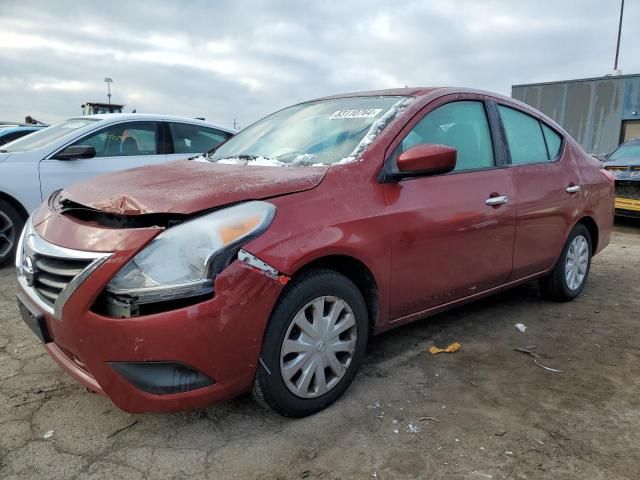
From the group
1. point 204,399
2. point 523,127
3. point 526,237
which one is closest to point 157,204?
point 204,399

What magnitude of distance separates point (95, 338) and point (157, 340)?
25 cm

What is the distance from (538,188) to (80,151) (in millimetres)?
4129

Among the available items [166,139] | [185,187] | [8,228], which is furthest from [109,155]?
→ [185,187]

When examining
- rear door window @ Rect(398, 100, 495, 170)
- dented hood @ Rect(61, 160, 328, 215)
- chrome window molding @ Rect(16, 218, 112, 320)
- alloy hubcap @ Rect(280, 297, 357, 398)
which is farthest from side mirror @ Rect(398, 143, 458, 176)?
chrome window molding @ Rect(16, 218, 112, 320)

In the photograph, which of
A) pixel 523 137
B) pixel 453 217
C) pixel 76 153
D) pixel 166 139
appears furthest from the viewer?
pixel 166 139

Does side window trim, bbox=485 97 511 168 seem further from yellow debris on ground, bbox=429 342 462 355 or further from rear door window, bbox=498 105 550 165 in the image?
yellow debris on ground, bbox=429 342 462 355

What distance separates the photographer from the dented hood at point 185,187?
2.11 metres

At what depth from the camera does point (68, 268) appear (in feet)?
6.82

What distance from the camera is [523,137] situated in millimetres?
3756

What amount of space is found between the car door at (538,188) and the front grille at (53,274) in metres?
2.71

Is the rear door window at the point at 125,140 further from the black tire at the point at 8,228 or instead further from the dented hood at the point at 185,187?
the dented hood at the point at 185,187

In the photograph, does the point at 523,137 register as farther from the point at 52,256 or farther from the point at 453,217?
the point at 52,256

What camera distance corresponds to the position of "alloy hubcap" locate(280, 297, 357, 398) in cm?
228

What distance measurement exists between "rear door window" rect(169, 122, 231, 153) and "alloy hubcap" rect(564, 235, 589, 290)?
3791mm
